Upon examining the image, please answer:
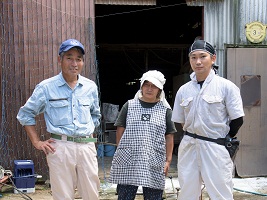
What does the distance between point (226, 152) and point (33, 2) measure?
4172 millimetres

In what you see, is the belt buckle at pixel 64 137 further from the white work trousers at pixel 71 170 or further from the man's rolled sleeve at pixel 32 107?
the man's rolled sleeve at pixel 32 107

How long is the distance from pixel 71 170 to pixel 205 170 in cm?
120

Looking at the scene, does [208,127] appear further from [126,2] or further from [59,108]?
[126,2]

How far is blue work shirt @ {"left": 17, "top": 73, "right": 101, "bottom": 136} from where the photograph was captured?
3008 mm

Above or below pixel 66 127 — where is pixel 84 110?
above

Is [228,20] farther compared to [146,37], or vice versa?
[146,37]

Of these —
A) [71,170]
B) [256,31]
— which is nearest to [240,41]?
[256,31]

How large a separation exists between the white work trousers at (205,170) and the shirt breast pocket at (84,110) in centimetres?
95

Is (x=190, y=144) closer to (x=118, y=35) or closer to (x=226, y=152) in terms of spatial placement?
(x=226, y=152)

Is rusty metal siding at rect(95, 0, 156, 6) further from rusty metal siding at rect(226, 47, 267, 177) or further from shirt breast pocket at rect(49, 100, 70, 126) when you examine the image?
shirt breast pocket at rect(49, 100, 70, 126)

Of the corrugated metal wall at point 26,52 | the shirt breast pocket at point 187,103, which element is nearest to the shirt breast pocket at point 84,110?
the shirt breast pocket at point 187,103

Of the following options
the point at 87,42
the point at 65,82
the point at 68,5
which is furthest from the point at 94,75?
the point at 65,82

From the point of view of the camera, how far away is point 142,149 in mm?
3201

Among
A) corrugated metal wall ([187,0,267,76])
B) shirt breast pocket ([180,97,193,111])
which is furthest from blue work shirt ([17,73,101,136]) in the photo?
corrugated metal wall ([187,0,267,76])
